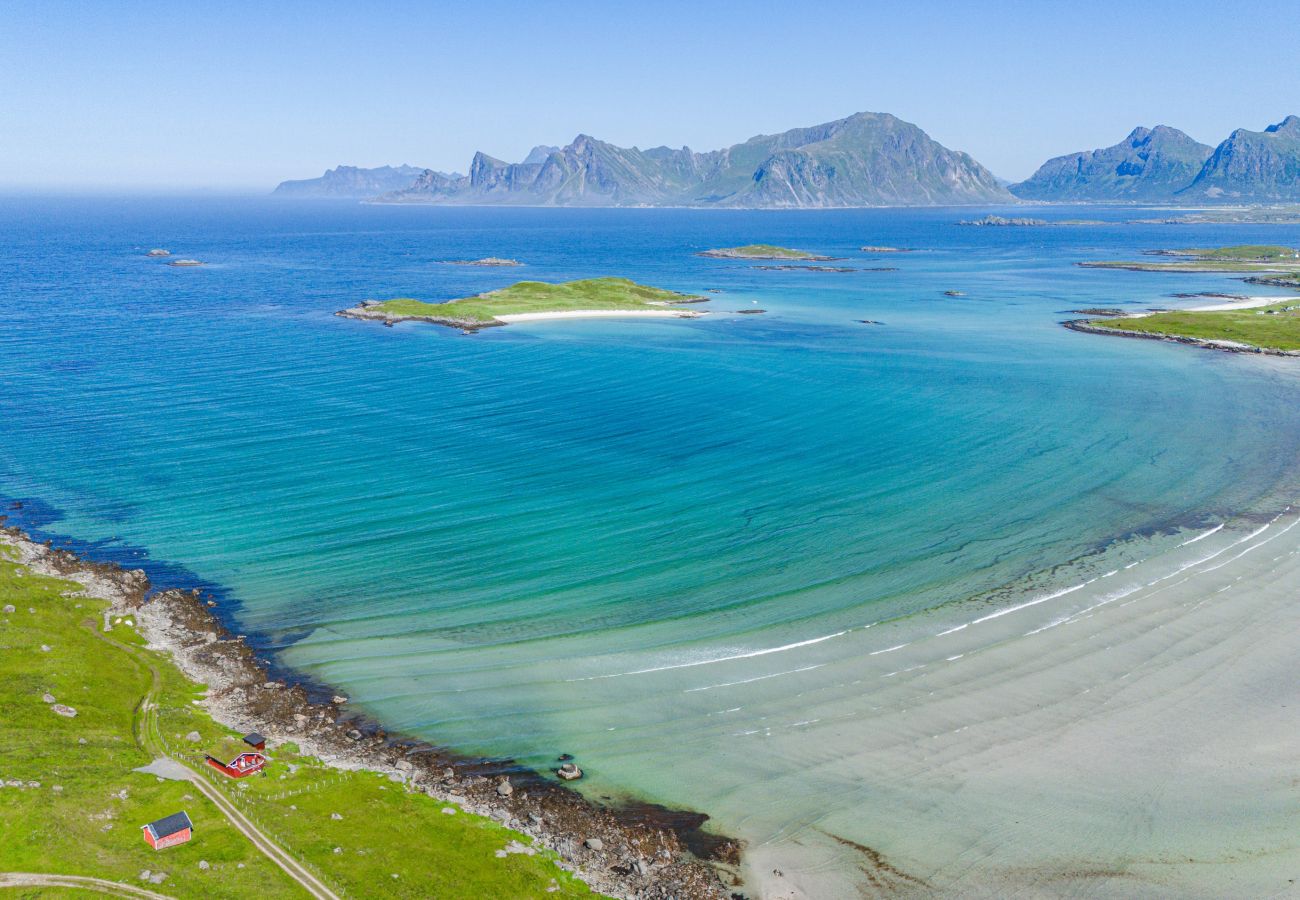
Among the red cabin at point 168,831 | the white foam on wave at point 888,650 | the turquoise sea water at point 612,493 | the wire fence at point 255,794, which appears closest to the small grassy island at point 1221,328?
the turquoise sea water at point 612,493

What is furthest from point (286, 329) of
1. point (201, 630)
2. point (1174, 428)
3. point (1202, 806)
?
point (1202, 806)

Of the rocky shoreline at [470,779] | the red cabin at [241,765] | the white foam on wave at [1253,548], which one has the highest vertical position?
the white foam on wave at [1253,548]

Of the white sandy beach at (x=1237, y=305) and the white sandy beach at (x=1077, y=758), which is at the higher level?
the white sandy beach at (x=1237, y=305)

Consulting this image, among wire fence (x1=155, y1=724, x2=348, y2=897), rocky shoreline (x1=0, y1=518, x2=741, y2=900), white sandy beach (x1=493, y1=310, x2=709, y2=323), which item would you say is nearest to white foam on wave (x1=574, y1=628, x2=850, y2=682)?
rocky shoreline (x1=0, y1=518, x2=741, y2=900)

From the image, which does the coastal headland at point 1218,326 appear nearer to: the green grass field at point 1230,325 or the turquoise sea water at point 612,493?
the green grass field at point 1230,325

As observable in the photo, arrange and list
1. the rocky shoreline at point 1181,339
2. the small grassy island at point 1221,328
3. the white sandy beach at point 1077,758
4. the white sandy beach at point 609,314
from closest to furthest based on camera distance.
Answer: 1. the white sandy beach at point 1077,758
2. the rocky shoreline at point 1181,339
3. the small grassy island at point 1221,328
4. the white sandy beach at point 609,314

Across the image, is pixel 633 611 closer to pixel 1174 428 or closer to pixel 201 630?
pixel 201 630

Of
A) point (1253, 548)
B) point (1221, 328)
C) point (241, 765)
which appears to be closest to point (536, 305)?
point (1221, 328)
